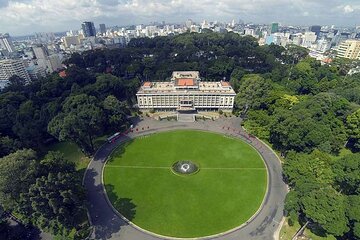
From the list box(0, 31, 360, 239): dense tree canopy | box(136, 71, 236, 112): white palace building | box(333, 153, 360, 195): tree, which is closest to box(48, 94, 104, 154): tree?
box(0, 31, 360, 239): dense tree canopy

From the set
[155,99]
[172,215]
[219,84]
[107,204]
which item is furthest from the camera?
[219,84]

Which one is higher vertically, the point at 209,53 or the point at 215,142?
the point at 209,53

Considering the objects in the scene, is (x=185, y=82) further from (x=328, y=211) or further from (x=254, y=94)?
(x=328, y=211)

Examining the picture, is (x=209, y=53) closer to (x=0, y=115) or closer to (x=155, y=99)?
(x=155, y=99)

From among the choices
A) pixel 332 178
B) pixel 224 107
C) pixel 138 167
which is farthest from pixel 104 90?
pixel 332 178

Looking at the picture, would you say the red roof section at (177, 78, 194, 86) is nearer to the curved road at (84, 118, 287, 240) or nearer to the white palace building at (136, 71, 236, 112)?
the white palace building at (136, 71, 236, 112)

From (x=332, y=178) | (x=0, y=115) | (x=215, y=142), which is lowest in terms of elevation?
(x=215, y=142)

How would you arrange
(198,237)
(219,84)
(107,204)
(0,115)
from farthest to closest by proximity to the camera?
(219,84) → (0,115) → (107,204) → (198,237)

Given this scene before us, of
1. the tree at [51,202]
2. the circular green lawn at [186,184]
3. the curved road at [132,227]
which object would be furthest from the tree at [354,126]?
the tree at [51,202]
